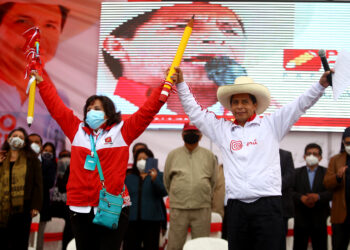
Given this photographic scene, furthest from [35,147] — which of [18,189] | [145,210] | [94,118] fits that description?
[94,118]

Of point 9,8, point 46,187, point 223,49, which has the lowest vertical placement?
point 46,187

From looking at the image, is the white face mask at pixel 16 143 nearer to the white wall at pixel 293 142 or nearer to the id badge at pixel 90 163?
the white wall at pixel 293 142

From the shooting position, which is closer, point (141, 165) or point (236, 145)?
point (236, 145)

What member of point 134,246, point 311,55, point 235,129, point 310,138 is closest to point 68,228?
point 134,246

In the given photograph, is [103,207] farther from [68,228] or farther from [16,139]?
[68,228]

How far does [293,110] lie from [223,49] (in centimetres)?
354

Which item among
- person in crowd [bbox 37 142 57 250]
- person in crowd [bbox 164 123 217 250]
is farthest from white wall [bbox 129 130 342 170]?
person in crowd [bbox 37 142 57 250]

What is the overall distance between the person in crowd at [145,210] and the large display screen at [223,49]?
1.54 meters

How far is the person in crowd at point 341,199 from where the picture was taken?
4.33 metres

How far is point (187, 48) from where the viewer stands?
5.97 m

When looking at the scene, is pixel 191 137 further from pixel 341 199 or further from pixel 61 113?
pixel 61 113

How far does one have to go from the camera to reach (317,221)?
464 centimetres

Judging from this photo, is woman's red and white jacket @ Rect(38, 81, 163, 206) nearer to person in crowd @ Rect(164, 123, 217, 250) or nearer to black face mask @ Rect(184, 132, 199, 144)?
person in crowd @ Rect(164, 123, 217, 250)

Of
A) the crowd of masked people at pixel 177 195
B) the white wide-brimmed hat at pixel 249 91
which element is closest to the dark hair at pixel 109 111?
the white wide-brimmed hat at pixel 249 91
